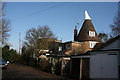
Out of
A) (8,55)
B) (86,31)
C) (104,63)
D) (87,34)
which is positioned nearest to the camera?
(104,63)

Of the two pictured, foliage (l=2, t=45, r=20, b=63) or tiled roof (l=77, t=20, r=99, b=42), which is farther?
foliage (l=2, t=45, r=20, b=63)

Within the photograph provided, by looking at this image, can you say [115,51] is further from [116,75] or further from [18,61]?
[18,61]

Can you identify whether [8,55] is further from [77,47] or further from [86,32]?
[86,32]

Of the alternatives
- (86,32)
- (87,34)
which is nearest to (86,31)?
(86,32)

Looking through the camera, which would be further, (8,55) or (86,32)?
(8,55)

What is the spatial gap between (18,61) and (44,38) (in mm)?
13524

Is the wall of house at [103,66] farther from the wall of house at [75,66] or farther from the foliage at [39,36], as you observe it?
the foliage at [39,36]

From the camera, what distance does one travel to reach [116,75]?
14062 mm

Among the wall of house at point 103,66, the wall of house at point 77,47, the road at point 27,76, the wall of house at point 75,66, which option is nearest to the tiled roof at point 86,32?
the wall of house at point 77,47

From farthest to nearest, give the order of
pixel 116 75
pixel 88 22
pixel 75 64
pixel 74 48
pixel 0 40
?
pixel 88 22 < pixel 74 48 < pixel 0 40 < pixel 75 64 < pixel 116 75

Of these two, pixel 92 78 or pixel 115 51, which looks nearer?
pixel 115 51

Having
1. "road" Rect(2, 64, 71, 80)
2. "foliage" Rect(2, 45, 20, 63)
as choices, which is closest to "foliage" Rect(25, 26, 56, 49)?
"foliage" Rect(2, 45, 20, 63)

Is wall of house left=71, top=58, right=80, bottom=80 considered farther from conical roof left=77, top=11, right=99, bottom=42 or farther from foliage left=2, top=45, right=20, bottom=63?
foliage left=2, top=45, right=20, bottom=63

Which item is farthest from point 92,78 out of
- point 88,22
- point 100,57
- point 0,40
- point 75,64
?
point 88,22
